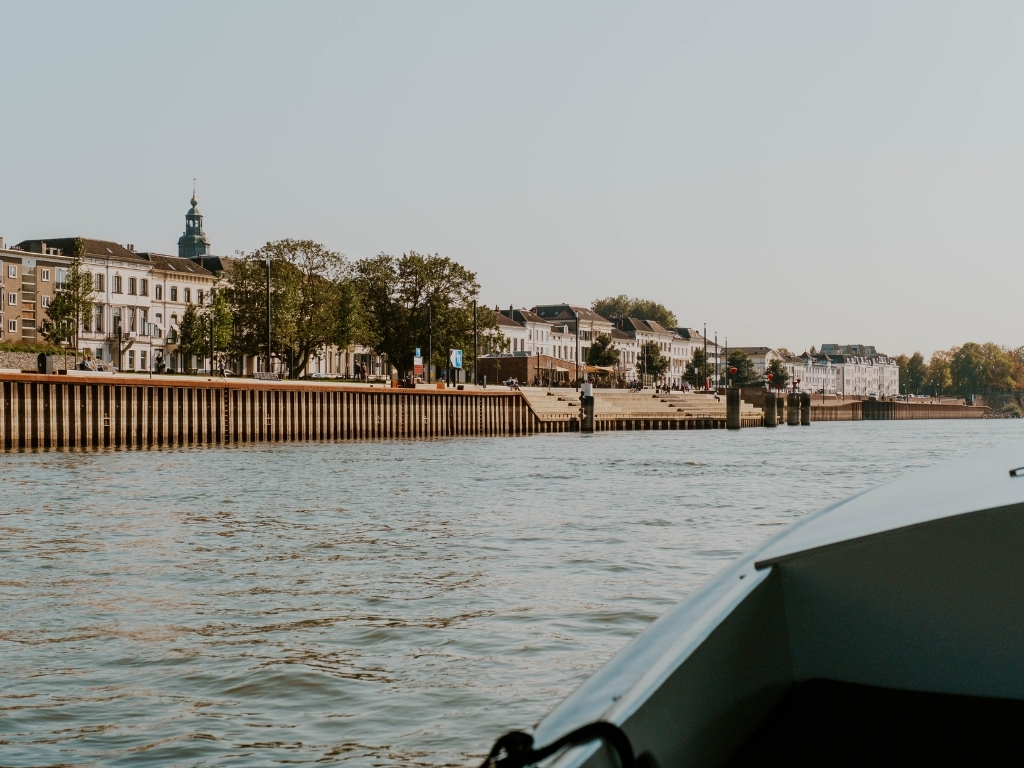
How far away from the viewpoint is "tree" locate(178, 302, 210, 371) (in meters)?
81.2

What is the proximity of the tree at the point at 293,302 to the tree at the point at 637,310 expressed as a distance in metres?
104

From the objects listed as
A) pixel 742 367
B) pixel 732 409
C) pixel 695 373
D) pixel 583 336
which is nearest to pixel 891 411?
pixel 695 373

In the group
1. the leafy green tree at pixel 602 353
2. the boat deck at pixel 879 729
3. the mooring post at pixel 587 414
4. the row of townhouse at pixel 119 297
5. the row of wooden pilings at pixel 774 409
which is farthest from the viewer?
the leafy green tree at pixel 602 353

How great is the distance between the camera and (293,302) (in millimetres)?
70250

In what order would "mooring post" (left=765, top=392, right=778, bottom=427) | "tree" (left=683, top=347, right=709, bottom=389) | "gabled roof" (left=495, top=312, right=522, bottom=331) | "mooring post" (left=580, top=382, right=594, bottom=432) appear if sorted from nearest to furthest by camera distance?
"mooring post" (left=580, top=382, right=594, bottom=432), "mooring post" (left=765, top=392, right=778, bottom=427), "gabled roof" (left=495, top=312, right=522, bottom=331), "tree" (left=683, top=347, right=709, bottom=389)

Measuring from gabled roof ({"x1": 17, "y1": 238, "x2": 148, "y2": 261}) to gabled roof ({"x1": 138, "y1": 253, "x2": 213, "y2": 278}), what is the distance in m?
1.64

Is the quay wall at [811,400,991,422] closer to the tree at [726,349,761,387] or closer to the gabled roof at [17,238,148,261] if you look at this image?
the tree at [726,349,761,387]

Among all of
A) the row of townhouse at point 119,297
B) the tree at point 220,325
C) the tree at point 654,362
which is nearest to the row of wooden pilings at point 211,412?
the row of townhouse at point 119,297

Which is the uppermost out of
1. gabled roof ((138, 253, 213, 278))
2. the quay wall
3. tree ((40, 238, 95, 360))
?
gabled roof ((138, 253, 213, 278))

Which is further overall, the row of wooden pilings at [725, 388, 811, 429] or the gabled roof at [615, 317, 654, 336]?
the gabled roof at [615, 317, 654, 336]

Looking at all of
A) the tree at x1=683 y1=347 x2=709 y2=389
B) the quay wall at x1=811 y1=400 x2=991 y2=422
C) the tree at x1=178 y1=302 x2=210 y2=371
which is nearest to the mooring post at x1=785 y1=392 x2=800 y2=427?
the quay wall at x1=811 y1=400 x2=991 y2=422

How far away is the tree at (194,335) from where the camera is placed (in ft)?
267

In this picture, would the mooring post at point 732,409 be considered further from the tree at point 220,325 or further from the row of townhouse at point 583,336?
the row of townhouse at point 583,336

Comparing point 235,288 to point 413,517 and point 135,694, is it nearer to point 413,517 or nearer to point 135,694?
point 413,517
